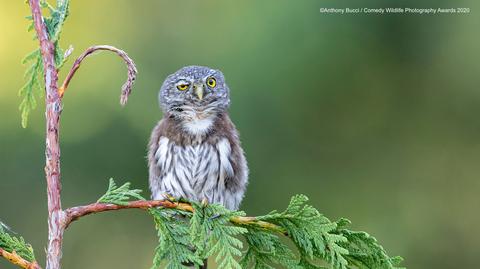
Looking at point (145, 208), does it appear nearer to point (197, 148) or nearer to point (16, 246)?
point (16, 246)

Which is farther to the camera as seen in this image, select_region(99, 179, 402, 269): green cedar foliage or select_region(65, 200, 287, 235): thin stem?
select_region(99, 179, 402, 269): green cedar foliage

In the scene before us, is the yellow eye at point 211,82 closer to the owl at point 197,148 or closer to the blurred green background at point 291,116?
the owl at point 197,148

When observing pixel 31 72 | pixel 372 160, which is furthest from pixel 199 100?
pixel 372 160

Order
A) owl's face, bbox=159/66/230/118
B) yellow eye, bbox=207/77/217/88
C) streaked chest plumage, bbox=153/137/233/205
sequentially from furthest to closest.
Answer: yellow eye, bbox=207/77/217/88
owl's face, bbox=159/66/230/118
streaked chest plumage, bbox=153/137/233/205

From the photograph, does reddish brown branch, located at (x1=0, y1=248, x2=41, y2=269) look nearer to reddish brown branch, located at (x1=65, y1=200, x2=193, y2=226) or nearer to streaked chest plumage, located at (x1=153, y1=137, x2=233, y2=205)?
reddish brown branch, located at (x1=65, y1=200, x2=193, y2=226)

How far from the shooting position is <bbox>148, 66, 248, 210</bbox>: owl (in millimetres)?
4336

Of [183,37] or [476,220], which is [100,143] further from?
[476,220]

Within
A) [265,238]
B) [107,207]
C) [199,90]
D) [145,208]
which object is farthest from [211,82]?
[107,207]

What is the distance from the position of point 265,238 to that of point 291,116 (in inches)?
309

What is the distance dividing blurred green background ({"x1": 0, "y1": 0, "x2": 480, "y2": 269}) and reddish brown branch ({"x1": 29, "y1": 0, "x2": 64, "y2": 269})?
22.5 feet

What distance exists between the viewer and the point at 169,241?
3.03 metres

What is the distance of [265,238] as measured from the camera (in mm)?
3109

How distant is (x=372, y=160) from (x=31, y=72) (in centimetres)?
890

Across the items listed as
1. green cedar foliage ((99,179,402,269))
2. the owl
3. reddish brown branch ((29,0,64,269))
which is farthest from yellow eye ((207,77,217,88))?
reddish brown branch ((29,0,64,269))
